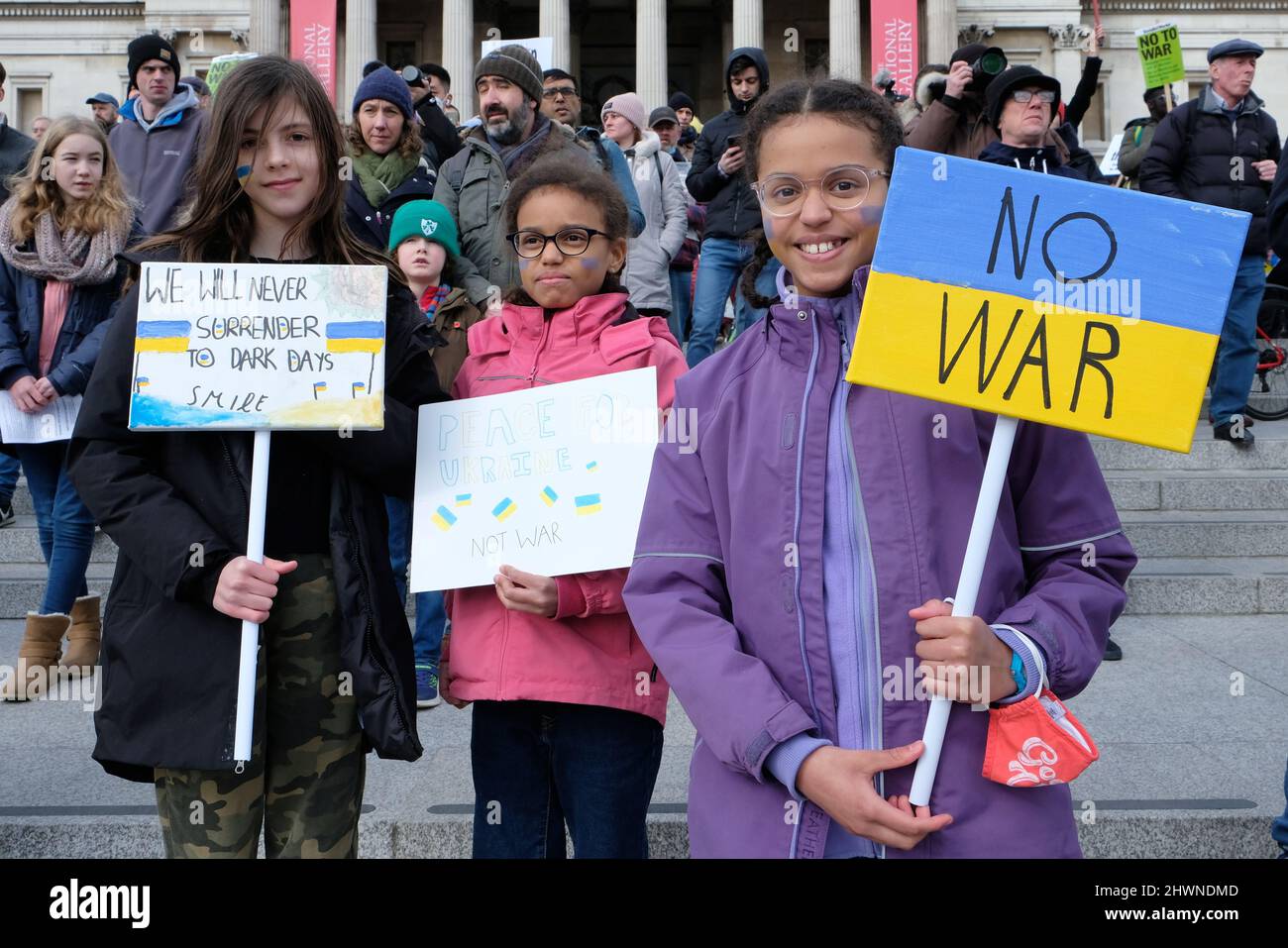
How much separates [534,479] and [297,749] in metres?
0.78

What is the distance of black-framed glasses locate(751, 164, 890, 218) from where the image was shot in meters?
2.18

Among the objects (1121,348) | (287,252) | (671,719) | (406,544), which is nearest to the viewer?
(1121,348)

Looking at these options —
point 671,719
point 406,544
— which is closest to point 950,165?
point 671,719

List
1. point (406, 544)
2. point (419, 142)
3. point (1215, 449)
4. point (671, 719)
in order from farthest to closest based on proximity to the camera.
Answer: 1. point (1215, 449)
2. point (419, 142)
3. point (406, 544)
4. point (671, 719)

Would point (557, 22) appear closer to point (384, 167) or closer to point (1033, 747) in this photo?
point (384, 167)

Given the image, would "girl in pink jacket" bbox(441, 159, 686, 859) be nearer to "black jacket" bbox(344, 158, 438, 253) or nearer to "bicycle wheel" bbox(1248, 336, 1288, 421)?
"black jacket" bbox(344, 158, 438, 253)

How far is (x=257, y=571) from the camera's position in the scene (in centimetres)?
245

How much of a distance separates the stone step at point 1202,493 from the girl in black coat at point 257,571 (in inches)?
219

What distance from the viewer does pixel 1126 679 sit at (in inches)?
201

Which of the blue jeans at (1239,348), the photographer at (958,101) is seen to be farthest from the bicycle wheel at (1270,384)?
the photographer at (958,101)

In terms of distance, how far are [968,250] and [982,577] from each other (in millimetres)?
536

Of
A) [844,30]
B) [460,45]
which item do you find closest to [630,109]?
[844,30]

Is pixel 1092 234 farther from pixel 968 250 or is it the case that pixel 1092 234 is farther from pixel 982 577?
pixel 982 577

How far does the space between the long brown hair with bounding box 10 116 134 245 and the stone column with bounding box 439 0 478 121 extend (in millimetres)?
35798
